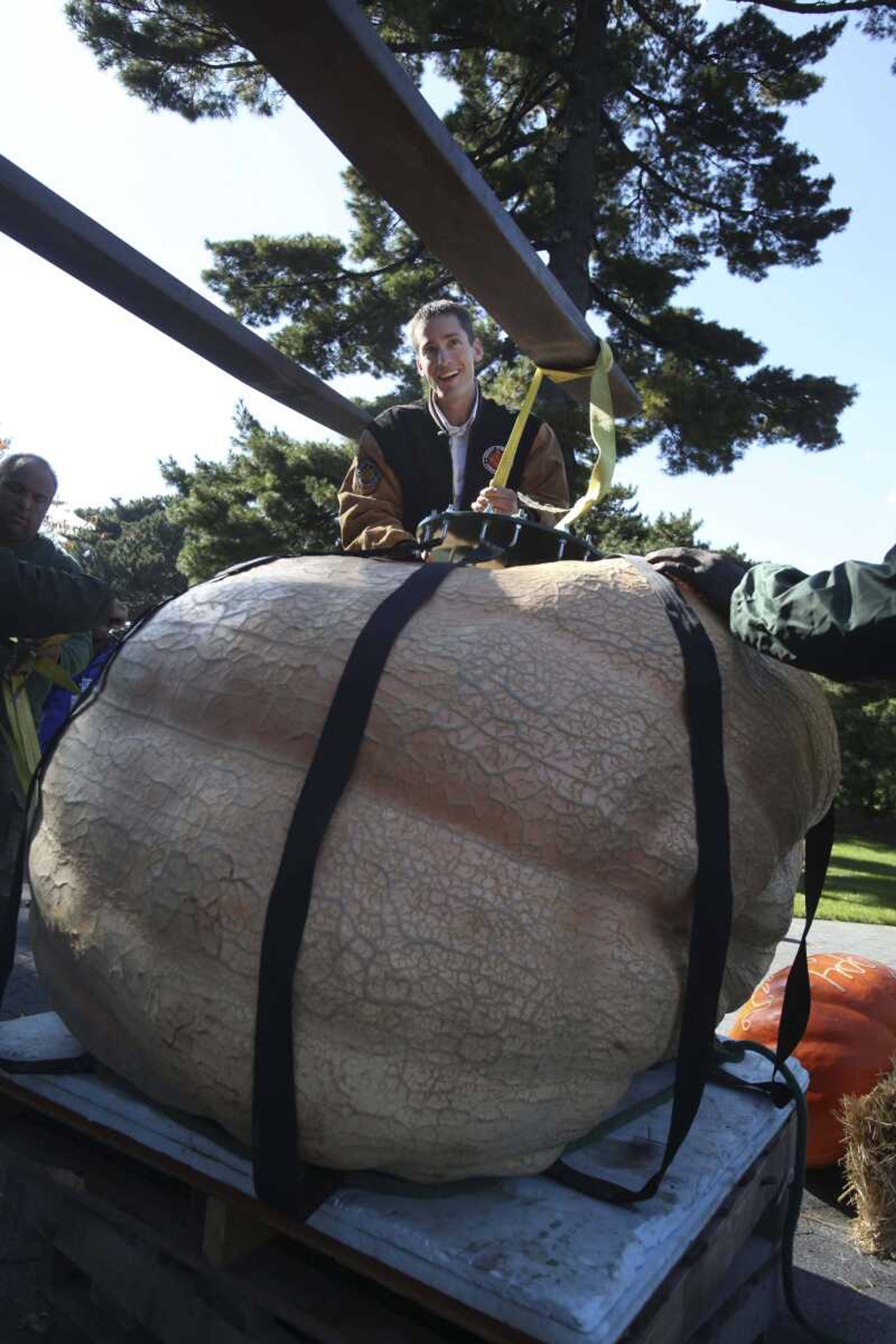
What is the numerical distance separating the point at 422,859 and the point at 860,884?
1345 centimetres

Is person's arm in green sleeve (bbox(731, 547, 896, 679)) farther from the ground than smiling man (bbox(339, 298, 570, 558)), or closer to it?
→ closer to it

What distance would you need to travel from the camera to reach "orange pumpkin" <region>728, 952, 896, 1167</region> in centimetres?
322

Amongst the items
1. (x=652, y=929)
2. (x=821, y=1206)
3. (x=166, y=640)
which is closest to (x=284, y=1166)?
(x=652, y=929)

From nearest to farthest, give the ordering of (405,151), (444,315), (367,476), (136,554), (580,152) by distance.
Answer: (405,151), (444,315), (367,476), (580,152), (136,554)

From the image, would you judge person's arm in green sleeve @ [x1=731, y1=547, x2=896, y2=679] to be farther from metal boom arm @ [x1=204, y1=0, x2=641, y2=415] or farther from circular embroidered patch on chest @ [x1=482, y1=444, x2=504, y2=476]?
circular embroidered patch on chest @ [x1=482, y1=444, x2=504, y2=476]

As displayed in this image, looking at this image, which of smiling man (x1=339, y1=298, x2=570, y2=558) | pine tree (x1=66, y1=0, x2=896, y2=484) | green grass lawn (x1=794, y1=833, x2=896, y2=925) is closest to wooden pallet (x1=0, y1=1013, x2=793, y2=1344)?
smiling man (x1=339, y1=298, x2=570, y2=558)

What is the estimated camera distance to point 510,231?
1972 millimetres

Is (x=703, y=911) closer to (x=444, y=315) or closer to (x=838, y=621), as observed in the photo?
(x=838, y=621)

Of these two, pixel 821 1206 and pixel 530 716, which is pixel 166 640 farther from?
pixel 821 1206

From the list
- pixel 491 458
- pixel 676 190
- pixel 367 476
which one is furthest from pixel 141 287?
pixel 676 190

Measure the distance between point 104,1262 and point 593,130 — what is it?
1263 centimetres

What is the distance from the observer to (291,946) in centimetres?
142

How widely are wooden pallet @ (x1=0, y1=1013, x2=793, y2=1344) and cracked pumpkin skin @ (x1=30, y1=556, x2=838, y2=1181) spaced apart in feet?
0.42

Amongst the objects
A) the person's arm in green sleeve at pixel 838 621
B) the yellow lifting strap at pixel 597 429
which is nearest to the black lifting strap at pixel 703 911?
the person's arm in green sleeve at pixel 838 621
